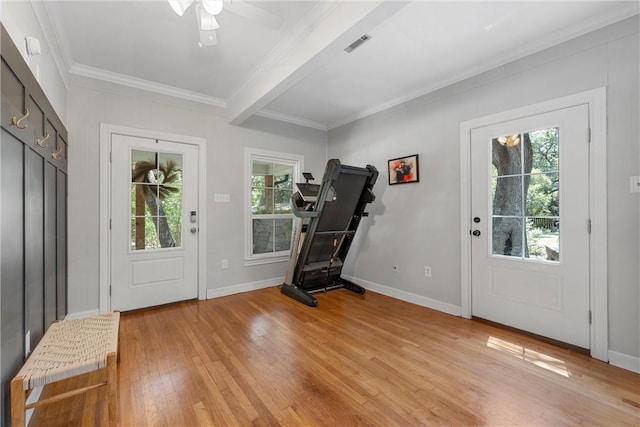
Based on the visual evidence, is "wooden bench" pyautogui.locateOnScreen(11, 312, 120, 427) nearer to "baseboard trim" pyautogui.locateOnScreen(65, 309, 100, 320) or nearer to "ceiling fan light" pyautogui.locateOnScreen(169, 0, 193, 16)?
"baseboard trim" pyautogui.locateOnScreen(65, 309, 100, 320)

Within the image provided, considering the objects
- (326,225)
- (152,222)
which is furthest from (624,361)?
(152,222)

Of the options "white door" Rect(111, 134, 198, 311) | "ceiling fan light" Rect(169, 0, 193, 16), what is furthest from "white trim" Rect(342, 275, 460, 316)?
"ceiling fan light" Rect(169, 0, 193, 16)

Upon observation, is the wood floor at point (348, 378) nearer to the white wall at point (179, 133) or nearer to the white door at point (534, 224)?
the white door at point (534, 224)

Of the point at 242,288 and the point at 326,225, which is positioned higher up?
the point at 326,225

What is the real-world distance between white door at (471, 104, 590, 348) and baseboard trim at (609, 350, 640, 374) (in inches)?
6.0

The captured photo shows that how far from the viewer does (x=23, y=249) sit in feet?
4.58

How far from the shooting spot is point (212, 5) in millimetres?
1496

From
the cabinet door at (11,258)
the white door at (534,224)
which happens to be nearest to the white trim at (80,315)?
the cabinet door at (11,258)

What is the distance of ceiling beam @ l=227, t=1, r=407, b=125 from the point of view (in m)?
1.67

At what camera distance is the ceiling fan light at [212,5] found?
1478 millimetres

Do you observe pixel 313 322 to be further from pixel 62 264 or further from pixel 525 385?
pixel 62 264

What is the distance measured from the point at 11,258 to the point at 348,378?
1.90m

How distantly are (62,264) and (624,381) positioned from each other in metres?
4.29

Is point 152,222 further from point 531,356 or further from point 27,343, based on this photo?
point 531,356
